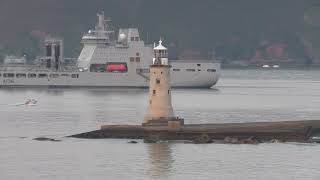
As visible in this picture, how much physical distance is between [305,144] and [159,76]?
778 cm

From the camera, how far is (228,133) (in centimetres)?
5456

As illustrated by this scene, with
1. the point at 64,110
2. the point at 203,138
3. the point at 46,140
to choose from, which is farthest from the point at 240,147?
the point at 64,110

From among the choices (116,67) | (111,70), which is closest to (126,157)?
(116,67)

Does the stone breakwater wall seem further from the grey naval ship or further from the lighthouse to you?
the grey naval ship

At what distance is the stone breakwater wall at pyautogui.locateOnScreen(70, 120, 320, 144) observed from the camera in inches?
2125

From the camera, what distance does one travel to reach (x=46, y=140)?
57531 mm

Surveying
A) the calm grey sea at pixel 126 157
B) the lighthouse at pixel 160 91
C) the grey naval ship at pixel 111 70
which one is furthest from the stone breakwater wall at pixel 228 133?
the grey naval ship at pixel 111 70

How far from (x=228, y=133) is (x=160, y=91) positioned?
13.6ft

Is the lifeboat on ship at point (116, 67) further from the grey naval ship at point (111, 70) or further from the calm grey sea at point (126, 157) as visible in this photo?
the calm grey sea at point (126, 157)

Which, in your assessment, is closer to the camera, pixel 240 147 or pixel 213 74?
pixel 240 147

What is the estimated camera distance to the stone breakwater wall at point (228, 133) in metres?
54.0

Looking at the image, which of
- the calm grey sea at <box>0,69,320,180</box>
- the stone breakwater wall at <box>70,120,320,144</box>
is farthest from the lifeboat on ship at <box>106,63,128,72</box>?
the stone breakwater wall at <box>70,120,320,144</box>

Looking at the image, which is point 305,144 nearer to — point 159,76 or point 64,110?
point 159,76

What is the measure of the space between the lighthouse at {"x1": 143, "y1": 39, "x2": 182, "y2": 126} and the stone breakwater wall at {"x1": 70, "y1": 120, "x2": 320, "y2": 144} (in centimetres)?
41
